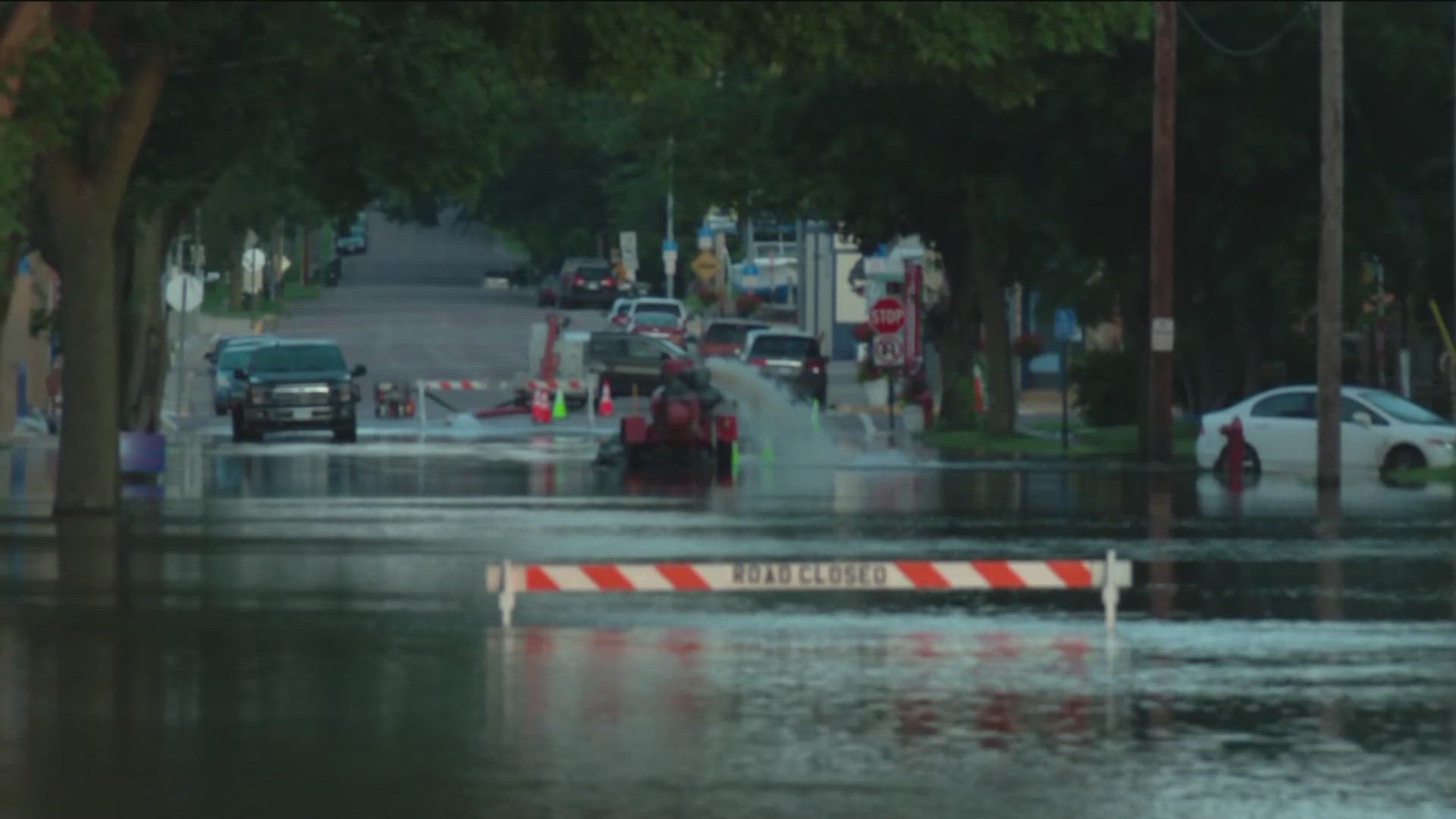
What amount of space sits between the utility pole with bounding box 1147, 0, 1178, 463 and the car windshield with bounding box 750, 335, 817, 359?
27.1 meters

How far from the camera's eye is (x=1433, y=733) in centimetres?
1440

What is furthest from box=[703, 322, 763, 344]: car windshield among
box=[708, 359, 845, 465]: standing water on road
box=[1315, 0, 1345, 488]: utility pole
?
box=[1315, 0, 1345, 488]: utility pole

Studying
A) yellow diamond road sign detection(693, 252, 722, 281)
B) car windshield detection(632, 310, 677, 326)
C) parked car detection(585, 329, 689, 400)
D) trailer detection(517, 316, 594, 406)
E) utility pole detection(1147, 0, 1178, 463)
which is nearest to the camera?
utility pole detection(1147, 0, 1178, 463)

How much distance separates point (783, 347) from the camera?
73562 millimetres

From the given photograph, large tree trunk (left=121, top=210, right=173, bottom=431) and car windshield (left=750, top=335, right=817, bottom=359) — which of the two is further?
car windshield (left=750, top=335, right=817, bottom=359)

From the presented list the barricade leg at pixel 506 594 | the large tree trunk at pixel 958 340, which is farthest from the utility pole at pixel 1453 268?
the barricade leg at pixel 506 594

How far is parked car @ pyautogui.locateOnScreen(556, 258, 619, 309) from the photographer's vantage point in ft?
388

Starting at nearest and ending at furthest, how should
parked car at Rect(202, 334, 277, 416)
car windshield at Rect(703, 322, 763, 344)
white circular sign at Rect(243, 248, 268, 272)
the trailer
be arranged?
the trailer < parked car at Rect(202, 334, 277, 416) < car windshield at Rect(703, 322, 763, 344) < white circular sign at Rect(243, 248, 268, 272)

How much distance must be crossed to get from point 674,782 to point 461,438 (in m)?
44.1

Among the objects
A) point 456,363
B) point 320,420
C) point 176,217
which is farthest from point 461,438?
point 456,363

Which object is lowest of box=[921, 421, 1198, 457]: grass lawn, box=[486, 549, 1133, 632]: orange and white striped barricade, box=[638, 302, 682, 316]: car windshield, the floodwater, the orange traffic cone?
the floodwater

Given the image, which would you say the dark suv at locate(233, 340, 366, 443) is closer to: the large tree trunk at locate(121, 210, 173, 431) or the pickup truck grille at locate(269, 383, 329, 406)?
the pickup truck grille at locate(269, 383, 329, 406)

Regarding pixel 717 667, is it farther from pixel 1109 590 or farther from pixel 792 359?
pixel 792 359

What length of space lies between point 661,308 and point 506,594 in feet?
254
